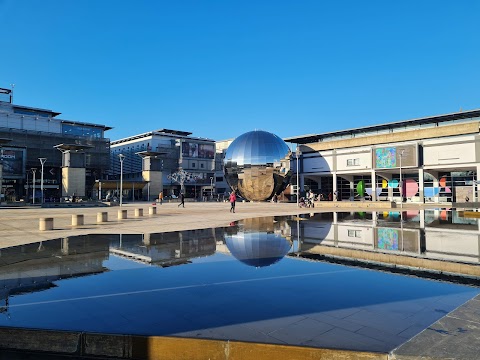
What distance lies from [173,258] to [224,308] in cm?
405

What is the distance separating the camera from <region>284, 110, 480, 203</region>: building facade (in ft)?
152

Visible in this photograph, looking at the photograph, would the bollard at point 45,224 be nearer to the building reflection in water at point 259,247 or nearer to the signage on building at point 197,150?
the building reflection in water at point 259,247

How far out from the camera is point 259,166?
167 feet

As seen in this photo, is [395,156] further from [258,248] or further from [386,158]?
[258,248]

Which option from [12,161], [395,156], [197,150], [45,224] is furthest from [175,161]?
[45,224]

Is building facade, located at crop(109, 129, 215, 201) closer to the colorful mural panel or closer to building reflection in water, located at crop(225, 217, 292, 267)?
A: the colorful mural panel

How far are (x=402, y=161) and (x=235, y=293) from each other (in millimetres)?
52454

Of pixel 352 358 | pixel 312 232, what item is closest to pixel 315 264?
pixel 352 358

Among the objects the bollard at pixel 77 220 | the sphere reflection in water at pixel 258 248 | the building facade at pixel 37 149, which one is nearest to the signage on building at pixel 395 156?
the sphere reflection in water at pixel 258 248

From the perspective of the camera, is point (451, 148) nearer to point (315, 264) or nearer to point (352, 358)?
point (315, 264)

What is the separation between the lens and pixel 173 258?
28.0 feet

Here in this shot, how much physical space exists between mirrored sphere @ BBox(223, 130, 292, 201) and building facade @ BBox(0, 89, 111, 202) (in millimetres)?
29247

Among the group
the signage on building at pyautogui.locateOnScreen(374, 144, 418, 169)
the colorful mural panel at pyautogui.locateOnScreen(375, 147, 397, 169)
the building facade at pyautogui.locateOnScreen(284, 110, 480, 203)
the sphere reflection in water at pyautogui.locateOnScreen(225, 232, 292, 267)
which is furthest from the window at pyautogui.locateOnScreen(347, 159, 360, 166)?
the sphere reflection in water at pyautogui.locateOnScreen(225, 232, 292, 267)

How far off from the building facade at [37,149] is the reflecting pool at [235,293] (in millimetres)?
58776
